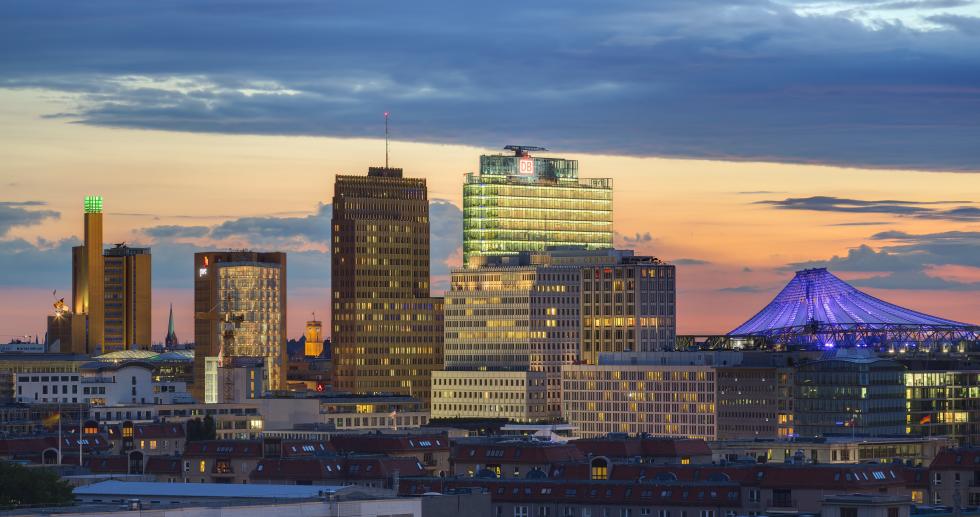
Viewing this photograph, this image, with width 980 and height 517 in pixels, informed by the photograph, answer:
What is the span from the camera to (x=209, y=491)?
154m

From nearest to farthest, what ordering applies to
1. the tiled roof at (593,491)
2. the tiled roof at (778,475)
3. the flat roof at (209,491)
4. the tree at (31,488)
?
the flat roof at (209,491)
the tree at (31,488)
the tiled roof at (593,491)
the tiled roof at (778,475)

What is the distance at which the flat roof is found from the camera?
485 feet

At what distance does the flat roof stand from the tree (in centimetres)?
165

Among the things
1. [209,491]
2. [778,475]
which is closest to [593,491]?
[778,475]

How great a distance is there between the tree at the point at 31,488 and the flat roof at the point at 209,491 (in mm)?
1645

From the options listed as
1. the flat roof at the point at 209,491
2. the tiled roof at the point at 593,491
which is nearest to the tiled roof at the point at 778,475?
the tiled roof at the point at 593,491

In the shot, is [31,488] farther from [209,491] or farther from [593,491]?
[593,491]

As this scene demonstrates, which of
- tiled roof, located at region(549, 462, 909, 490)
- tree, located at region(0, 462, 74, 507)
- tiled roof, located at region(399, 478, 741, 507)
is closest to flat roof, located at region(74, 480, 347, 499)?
tree, located at region(0, 462, 74, 507)

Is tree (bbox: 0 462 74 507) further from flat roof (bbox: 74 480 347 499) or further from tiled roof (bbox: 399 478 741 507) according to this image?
tiled roof (bbox: 399 478 741 507)

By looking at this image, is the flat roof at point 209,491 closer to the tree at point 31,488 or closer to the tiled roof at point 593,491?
the tree at point 31,488

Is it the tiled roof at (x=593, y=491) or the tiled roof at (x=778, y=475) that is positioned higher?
the tiled roof at (x=778, y=475)

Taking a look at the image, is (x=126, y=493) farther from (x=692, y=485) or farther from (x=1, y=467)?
(x=692, y=485)

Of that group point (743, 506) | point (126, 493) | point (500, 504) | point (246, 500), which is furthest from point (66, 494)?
point (743, 506)

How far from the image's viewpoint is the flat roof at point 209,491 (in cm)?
14775
